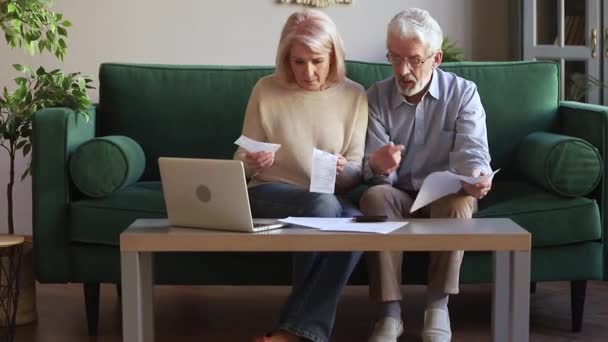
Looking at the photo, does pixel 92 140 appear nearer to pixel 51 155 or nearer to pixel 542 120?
pixel 51 155

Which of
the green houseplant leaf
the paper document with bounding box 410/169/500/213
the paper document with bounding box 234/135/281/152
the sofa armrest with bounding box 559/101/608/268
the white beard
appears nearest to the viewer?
the paper document with bounding box 410/169/500/213

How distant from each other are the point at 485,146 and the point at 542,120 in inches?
27.2

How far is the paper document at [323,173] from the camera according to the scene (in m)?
2.79

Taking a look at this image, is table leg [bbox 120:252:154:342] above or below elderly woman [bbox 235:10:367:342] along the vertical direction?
below

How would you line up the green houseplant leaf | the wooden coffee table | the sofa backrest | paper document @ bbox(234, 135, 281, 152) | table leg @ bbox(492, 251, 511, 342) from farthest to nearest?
1. the sofa backrest
2. the green houseplant leaf
3. paper document @ bbox(234, 135, 281, 152)
4. table leg @ bbox(492, 251, 511, 342)
5. the wooden coffee table

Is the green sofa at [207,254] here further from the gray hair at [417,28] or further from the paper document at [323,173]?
the gray hair at [417,28]

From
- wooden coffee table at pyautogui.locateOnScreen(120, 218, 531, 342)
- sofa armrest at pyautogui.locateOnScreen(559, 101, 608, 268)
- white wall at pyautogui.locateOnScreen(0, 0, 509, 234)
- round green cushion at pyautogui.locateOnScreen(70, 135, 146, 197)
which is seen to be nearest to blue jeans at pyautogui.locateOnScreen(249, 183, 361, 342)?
wooden coffee table at pyautogui.locateOnScreen(120, 218, 531, 342)

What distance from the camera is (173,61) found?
485 centimetres

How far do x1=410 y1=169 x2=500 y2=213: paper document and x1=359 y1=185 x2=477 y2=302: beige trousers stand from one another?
0.31 ft

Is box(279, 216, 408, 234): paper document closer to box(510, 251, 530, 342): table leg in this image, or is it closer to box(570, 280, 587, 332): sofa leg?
box(510, 251, 530, 342): table leg

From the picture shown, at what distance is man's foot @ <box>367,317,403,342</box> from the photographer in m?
2.85

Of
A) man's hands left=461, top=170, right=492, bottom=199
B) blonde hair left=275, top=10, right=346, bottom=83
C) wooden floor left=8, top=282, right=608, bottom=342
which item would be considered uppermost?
blonde hair left=275, top=10, right=346, bottom=83

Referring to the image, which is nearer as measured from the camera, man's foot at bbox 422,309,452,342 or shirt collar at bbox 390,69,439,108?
man's foot at bbox 422,309,452,342

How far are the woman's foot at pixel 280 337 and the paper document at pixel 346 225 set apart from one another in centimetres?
35
